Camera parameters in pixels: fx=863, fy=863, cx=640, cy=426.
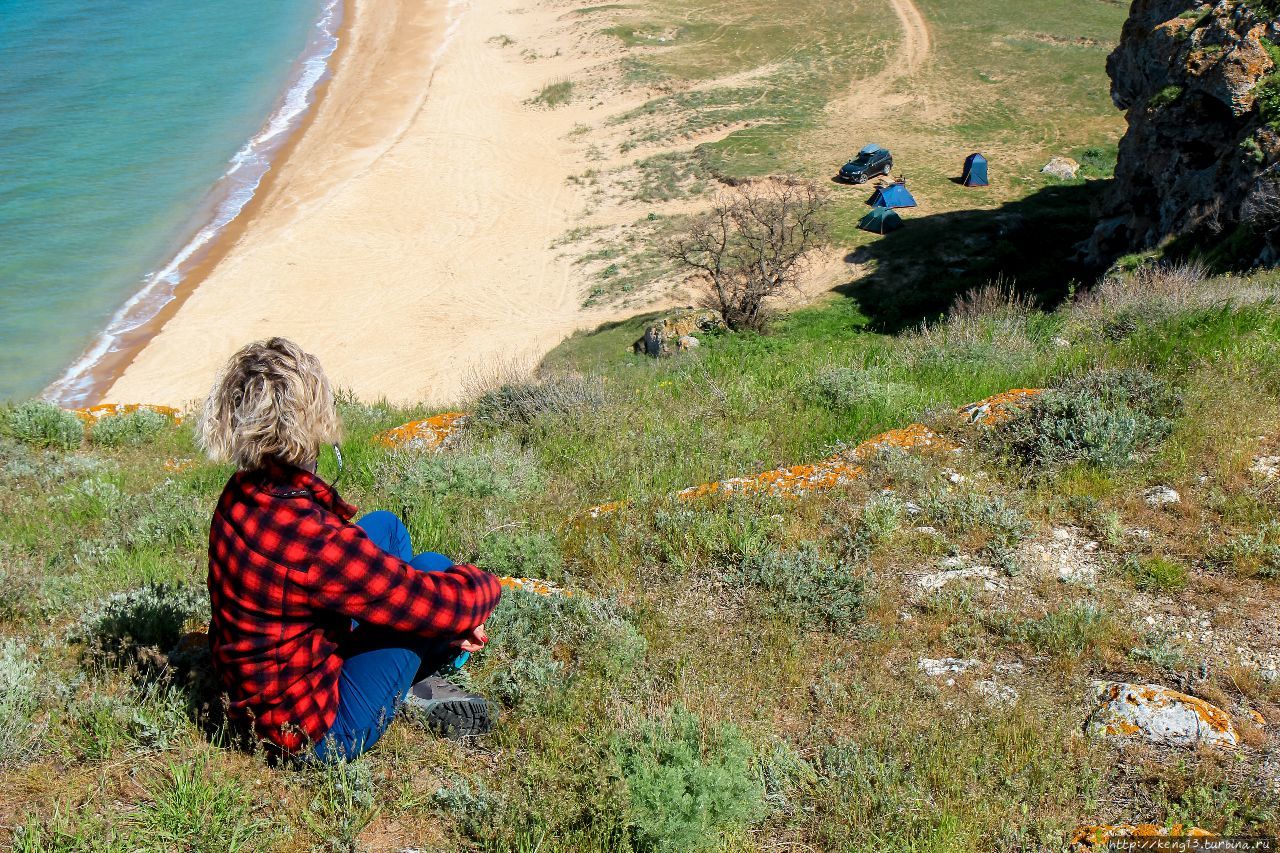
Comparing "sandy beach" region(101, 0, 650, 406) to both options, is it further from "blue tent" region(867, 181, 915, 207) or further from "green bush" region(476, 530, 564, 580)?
"green bush" region(476, 530, 564, 580)

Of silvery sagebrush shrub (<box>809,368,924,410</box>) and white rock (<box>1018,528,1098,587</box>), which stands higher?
silvery sagebrush shrub (<box>809,368,924,410</box>)

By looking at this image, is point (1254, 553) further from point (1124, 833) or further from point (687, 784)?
point (687, 784)

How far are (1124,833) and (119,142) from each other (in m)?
42.4

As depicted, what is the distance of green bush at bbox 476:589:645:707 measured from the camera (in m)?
3.65

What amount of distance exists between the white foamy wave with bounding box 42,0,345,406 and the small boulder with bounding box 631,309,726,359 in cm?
1333

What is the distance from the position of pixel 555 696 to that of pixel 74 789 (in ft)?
5.79

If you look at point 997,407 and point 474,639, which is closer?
point 474,639

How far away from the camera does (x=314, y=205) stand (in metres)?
30.5

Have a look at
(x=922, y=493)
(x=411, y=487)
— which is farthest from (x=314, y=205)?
(x=922, y=493)

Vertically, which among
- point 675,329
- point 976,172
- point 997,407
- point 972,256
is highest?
point 997,407

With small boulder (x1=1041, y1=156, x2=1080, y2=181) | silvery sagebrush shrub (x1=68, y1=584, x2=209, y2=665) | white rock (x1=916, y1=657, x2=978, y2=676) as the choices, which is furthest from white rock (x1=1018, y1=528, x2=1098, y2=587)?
small boulder (x1=1041, y1=156, x2=1080, y2=181)

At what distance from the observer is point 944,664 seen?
3906 mm

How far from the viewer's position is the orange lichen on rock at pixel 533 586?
4328 millimetres

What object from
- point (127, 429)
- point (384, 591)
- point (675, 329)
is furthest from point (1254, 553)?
point (675, 329)
